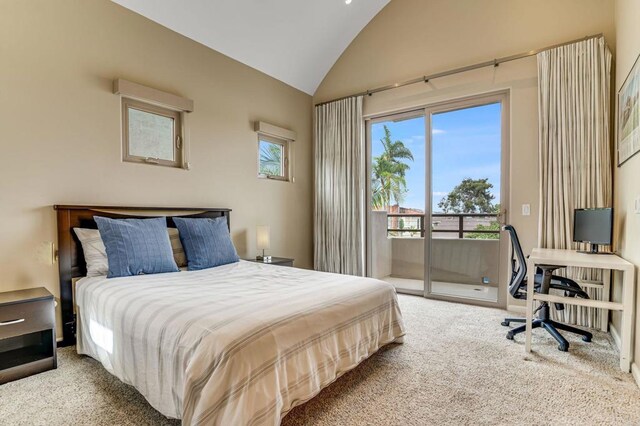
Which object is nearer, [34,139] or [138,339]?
[138,339]

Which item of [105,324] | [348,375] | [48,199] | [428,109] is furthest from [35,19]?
[428,109]

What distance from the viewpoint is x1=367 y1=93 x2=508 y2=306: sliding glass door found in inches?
155

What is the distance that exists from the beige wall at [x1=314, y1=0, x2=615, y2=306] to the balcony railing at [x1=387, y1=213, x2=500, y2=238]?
1.22 feet

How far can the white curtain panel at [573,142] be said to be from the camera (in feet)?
10.4

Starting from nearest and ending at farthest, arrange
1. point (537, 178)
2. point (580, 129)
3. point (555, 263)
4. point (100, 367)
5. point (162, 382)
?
point (162, 382)
point (100, 367)
point (555, 263)
point (580, 129)
point (537, 178)

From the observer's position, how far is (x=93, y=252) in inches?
106

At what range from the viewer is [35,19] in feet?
8.59

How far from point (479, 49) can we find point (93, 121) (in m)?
4.16

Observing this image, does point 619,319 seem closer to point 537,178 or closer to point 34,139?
point 537,178

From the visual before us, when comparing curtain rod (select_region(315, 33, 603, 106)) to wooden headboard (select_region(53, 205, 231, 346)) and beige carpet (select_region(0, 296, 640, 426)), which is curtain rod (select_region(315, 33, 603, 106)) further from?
wooden headboard (select_region(53, 205, 231, 346))

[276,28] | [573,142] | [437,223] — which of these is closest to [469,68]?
[573,142]

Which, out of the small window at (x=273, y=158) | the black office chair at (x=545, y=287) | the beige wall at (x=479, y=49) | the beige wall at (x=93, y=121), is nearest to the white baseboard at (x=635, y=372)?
the black office chair at (x=545, y=287)

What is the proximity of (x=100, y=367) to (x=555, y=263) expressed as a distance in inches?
134

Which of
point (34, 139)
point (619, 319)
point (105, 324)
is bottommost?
point (619, 319)
